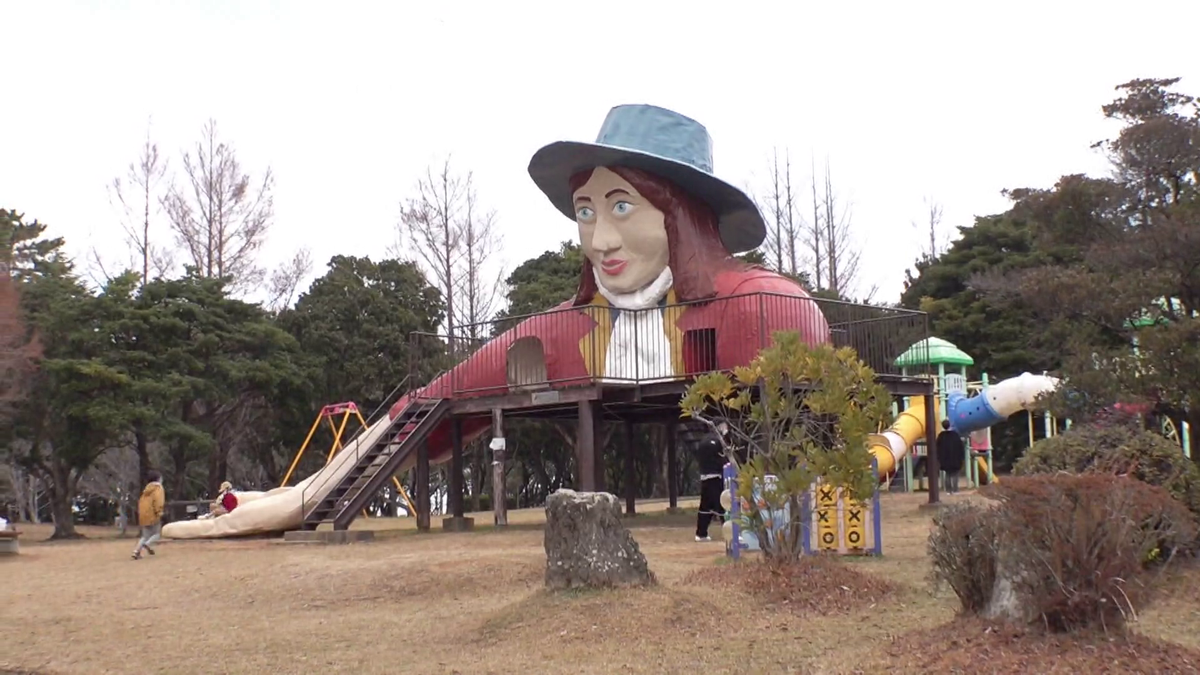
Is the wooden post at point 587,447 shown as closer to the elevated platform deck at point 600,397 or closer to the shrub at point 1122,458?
the elevated platform deck at point 600,397

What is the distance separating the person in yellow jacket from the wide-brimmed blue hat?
25.0 feet

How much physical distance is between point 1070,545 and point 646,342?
12.2 meters

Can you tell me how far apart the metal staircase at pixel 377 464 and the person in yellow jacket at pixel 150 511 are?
223 centimetres

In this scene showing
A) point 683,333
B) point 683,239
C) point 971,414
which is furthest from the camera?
point 971,414

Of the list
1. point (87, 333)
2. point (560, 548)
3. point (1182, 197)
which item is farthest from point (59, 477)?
point (1182, 197)

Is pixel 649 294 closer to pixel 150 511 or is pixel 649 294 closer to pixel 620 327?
pixel 620 327

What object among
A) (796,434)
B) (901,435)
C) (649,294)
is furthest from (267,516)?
(796,434)

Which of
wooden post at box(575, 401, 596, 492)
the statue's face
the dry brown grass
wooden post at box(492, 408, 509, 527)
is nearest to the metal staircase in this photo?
wooden post at box(492, 408, 509, 527)

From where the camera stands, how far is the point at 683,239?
18719mm

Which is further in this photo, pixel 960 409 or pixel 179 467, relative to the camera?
pixel 179 467

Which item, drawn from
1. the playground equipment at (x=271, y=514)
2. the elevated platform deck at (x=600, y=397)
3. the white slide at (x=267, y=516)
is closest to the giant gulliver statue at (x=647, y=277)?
the elevated platform deck at (x=600, y=397)

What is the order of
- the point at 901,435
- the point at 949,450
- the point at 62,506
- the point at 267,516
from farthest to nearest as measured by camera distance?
the point at 62,506 → the point at 949,450 → the point at 901,435 → the point at 267,516

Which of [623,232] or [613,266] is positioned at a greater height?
[623,232]

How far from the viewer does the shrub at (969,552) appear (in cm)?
681
